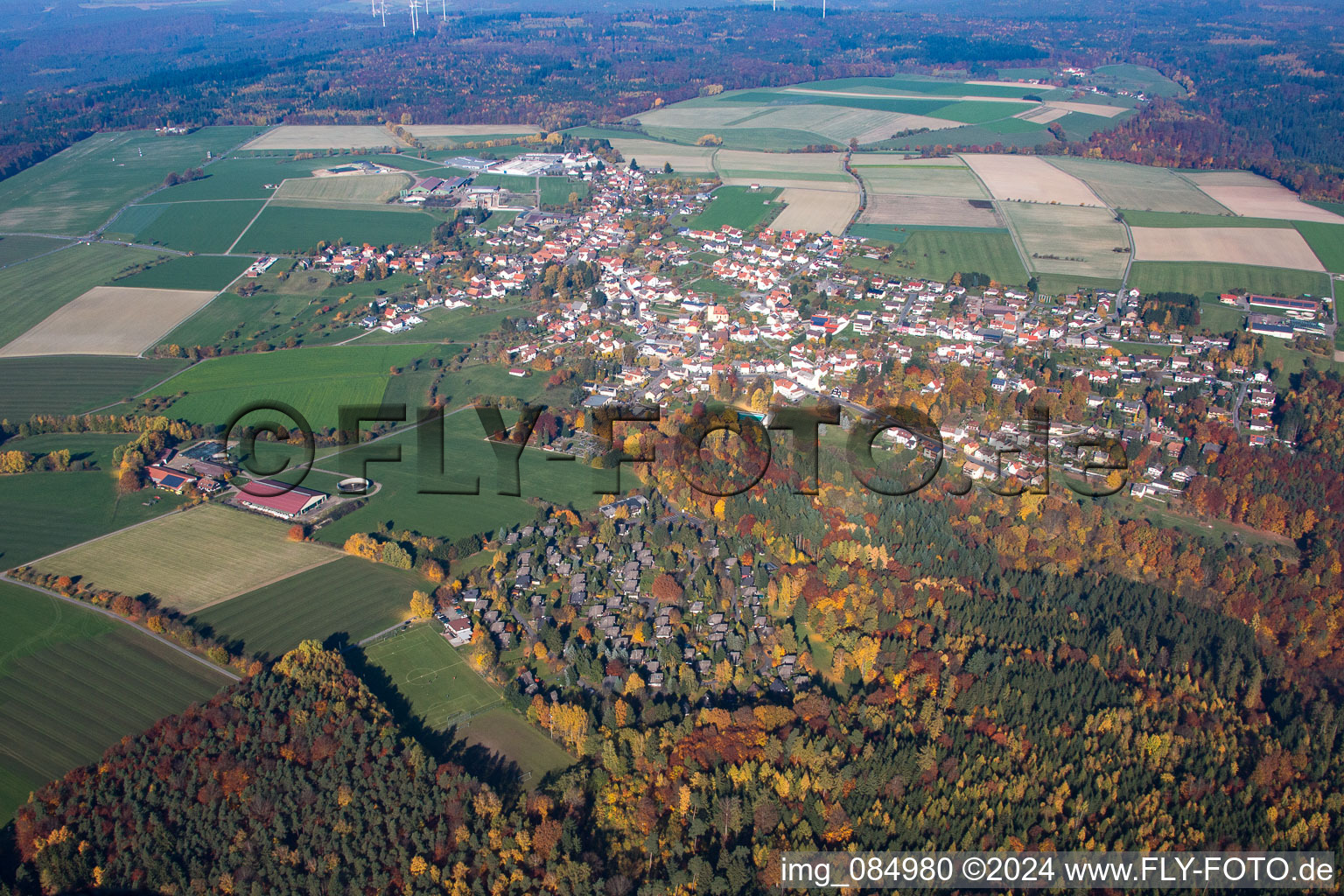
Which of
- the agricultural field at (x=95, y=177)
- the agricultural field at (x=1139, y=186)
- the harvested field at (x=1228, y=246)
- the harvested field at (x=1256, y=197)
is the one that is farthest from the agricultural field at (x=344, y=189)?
the harvested field at (x=1256, y=197)

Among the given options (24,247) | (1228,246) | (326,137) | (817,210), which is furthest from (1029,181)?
(24,247)

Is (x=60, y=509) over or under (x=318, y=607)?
over

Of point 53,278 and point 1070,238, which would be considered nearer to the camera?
point 53,278

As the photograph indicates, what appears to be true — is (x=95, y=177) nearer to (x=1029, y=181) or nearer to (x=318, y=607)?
(x=318, y=607)

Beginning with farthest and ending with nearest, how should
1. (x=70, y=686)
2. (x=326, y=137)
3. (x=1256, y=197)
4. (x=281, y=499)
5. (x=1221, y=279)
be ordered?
(x=326, y=137), (x=1256, y=197), (x=1221, y=279), (x=281, y=499), (x=70, y=686)

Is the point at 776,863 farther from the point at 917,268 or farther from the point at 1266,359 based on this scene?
the point at 917,268

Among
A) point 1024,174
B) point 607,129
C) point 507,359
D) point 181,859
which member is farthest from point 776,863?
point 607,129

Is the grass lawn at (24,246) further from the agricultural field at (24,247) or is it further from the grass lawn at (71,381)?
the grass lawn at (71,381)
